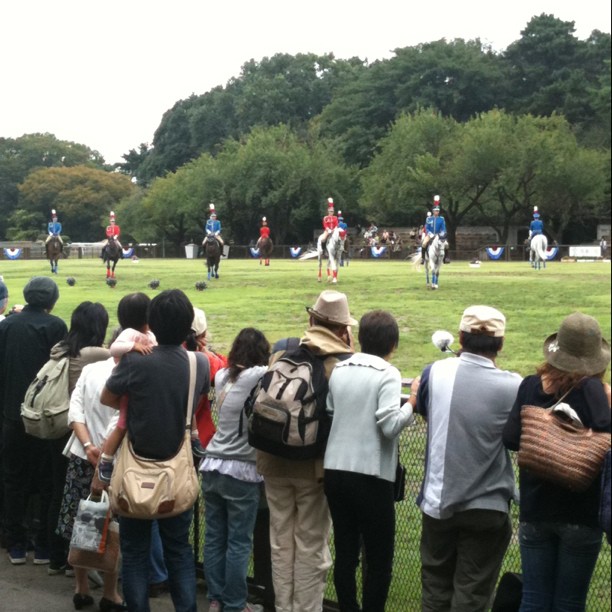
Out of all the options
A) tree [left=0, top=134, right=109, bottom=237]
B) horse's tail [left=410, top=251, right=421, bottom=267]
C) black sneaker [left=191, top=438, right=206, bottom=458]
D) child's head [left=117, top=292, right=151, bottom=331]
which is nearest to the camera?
black sneaker [left=191, top=438, right=206, bottom=458]

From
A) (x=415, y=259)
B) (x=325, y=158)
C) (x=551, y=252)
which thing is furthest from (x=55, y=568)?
(x=415, y=259)

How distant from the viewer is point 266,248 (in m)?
5.98

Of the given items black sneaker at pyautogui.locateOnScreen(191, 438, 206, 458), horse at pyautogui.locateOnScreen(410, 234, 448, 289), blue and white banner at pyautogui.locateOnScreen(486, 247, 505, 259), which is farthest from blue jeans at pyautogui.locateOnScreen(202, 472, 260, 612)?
blue and white banner at pyautogui.locateOnScreen(486, 247, 505, 259)

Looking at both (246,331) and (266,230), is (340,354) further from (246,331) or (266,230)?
(266,230)

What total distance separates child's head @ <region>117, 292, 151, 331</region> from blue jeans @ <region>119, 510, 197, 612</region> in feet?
2.53

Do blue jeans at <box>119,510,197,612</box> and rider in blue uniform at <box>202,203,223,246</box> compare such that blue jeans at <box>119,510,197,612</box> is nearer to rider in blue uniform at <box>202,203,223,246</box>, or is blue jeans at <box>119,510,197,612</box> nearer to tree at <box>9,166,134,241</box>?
rider in blue uniform at <box>202,203,223,246</box>

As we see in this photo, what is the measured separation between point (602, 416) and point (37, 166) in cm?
441

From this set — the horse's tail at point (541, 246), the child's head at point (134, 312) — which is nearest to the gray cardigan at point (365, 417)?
the child's head at point (134, 312)

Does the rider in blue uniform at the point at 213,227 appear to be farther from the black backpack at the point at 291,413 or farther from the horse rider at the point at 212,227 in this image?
the black backpack at the point at 291,413

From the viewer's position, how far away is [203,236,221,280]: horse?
611 centimetres

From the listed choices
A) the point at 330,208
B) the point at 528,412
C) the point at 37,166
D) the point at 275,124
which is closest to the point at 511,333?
the point at 330,208

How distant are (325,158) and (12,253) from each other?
2103mm

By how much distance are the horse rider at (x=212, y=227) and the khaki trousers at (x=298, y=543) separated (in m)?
2.89

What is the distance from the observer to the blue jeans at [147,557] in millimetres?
3348
